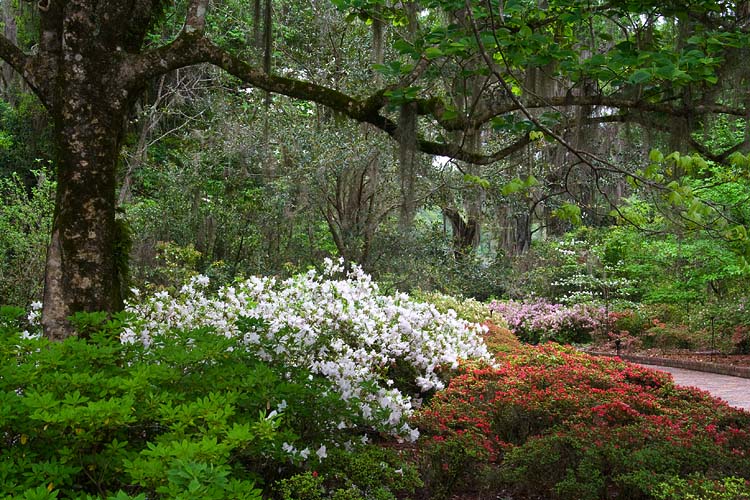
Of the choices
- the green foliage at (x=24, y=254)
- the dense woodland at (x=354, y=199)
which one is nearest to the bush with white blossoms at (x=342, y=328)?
the dense woodland at (x=354, y=199)

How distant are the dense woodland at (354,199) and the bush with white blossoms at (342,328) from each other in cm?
5

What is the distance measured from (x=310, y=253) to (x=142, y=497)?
11.3m

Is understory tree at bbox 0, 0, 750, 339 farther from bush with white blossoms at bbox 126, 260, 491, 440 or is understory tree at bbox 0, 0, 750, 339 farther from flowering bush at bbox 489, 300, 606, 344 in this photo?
flowering bush at bbox 489, 300, 606, 344

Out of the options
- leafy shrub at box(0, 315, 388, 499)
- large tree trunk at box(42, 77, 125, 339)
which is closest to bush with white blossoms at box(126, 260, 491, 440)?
large tree trunk at box(42, 77, 125, 339)

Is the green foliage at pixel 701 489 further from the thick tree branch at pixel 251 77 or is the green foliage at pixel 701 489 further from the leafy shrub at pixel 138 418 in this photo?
the thick tree branch at pixel 251 77

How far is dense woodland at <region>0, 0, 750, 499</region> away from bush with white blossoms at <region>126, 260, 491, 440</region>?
49mm

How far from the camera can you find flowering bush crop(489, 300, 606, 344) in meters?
15.3

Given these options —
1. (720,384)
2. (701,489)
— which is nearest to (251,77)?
(701,489)

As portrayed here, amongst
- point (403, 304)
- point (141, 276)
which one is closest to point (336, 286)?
point (403, 304)

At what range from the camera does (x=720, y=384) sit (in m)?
9.95

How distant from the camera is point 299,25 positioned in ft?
41.7

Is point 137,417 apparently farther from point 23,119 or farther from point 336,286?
point 23,119

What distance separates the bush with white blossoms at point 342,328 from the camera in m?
4.95

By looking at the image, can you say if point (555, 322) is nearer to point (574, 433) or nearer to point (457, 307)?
point (457, 307)
